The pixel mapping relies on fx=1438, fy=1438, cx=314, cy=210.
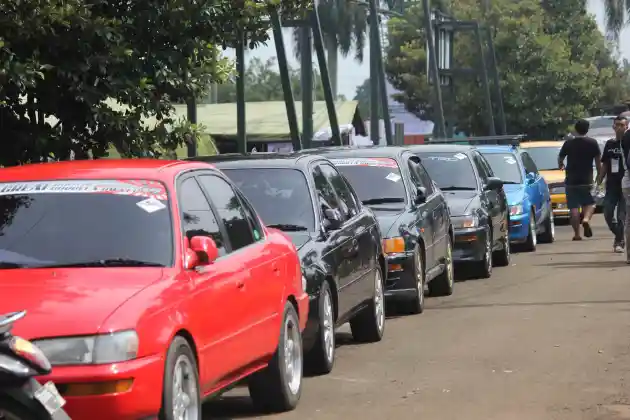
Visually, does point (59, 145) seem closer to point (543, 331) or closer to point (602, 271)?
point (543, 331)

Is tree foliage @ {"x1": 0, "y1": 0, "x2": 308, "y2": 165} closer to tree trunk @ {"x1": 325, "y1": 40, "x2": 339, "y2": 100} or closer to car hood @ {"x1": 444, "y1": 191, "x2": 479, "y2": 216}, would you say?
car hood @ {"x1": 444, "y1": 191, "x2": 479, "y2": 216}

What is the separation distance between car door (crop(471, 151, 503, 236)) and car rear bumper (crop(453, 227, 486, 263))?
835mm

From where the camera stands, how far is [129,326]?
642 centimetres

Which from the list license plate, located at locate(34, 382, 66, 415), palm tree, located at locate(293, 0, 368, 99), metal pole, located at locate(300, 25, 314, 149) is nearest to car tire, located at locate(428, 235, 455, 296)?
license plate, located at locate(34, 382, 66, 415)

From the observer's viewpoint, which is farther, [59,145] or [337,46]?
[337,46]

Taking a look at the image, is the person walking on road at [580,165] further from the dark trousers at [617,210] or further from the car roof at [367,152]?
the car roof at [367,152]

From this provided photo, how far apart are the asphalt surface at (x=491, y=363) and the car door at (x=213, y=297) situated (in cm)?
102

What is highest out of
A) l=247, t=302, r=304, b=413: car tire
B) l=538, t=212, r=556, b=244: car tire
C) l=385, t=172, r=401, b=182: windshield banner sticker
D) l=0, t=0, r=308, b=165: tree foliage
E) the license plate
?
l=0, t=0, r=308, b=165: tree foliage

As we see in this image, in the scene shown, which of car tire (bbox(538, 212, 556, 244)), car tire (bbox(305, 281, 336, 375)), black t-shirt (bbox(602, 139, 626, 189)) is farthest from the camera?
car tire (bbox(538, 212, 556, 244))

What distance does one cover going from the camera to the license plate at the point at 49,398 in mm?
5621

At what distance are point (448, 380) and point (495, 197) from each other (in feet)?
30.6

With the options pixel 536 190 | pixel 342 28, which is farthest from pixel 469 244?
pixel 342 28

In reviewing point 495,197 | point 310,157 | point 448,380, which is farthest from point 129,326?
point 495,197

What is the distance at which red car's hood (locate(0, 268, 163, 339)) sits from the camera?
6.32 meters
